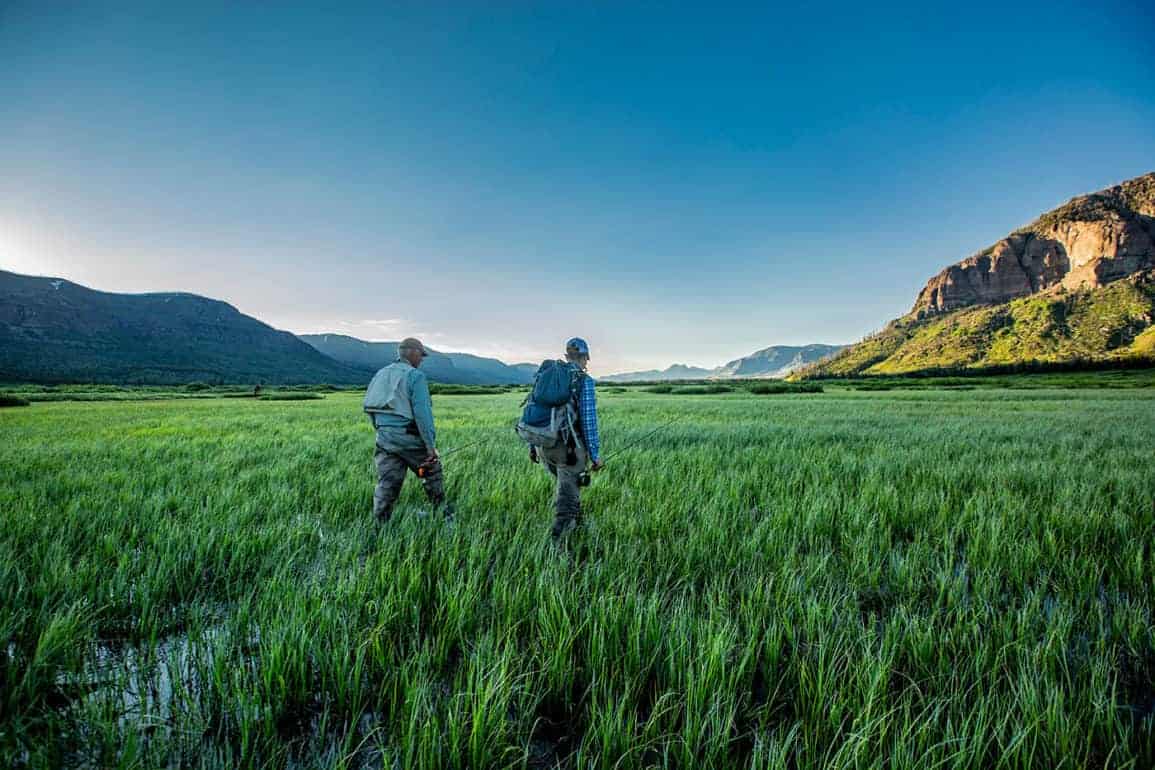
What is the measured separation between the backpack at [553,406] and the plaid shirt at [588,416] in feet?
0.18

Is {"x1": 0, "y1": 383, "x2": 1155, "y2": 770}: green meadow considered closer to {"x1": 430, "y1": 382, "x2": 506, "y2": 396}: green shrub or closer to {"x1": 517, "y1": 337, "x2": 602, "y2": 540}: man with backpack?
{"x1": 517, "y1": 337, "x2": 602, "y2": 540}: man with backpack

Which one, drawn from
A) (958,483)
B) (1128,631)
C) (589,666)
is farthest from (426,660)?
(958,483)

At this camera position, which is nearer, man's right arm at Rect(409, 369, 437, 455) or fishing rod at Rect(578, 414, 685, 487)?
fishing rod at Rect(578, 414, 685, 487)

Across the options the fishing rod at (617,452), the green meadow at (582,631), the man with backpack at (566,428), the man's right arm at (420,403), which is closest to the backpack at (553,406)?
the man with backpack at (566,428)

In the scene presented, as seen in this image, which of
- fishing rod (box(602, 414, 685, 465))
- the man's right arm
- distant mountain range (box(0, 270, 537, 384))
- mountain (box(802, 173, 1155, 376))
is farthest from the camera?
distant mountain range (box(0, 270, 537, 384))

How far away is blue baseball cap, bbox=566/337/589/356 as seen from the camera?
14.8 ft

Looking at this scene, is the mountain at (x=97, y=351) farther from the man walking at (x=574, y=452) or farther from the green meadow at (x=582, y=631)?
the man walking at (x=574, y=452)

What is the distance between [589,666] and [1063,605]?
10.3 ft

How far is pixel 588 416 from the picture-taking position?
436 cm

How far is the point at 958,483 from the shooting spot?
612 cm

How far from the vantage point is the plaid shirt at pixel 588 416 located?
14.2ft

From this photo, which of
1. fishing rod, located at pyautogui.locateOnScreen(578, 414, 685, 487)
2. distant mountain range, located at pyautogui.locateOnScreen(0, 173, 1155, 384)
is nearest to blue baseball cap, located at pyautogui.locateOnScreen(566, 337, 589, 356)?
fishing rod, located at pyautogui.locateOnScreen(578, 414, 685, 487)

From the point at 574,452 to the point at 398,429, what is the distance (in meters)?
2.02

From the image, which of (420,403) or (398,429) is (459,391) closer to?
(398,429)
